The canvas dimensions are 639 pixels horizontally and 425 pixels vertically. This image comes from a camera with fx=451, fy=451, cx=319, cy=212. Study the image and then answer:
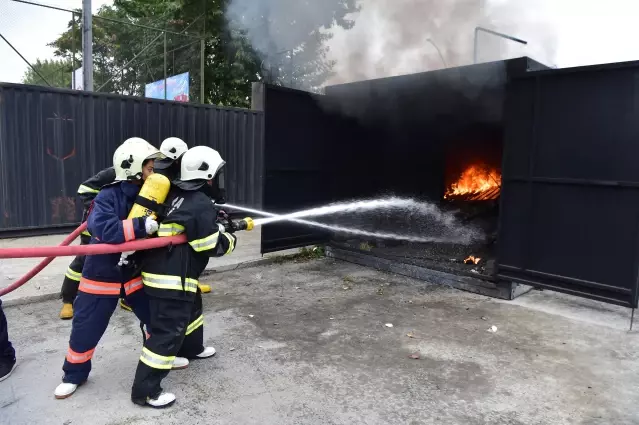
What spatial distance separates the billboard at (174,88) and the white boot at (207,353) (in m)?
11.8

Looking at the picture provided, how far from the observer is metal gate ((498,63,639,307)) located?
442cm

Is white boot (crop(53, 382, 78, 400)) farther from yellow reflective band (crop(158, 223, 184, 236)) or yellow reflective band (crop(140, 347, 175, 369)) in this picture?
yellow reflective band (crop(158, 223, 184, 236))

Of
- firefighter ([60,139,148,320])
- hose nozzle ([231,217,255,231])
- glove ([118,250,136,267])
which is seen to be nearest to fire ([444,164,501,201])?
hose nozzle ([231,217,255,231])

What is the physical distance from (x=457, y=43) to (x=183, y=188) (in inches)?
240

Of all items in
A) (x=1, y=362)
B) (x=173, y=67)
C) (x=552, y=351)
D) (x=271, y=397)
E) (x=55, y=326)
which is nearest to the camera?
(x=271, y=397)

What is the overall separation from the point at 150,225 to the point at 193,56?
1251 cm

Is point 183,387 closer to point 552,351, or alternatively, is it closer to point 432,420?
point 432,420

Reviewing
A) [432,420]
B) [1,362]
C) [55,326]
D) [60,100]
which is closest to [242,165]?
[60,100]

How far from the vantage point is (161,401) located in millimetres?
3010

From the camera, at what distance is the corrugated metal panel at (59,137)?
702cm

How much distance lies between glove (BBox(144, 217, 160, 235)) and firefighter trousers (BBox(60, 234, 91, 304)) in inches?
64.7

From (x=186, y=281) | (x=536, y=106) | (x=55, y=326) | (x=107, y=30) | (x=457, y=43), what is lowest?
(x=55, y=326)

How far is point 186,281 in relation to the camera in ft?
10.0

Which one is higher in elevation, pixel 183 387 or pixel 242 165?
pixel 242 165
